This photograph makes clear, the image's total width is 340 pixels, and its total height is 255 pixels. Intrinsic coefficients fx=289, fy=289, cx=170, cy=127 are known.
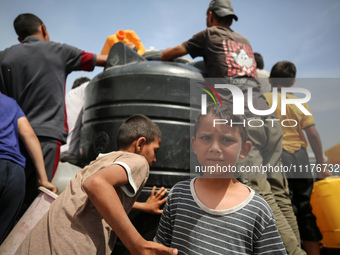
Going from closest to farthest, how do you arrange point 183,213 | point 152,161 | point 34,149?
point 183,213 < point 152,161 < point 34,149

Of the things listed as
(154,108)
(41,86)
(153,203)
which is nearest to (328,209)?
(153,203)

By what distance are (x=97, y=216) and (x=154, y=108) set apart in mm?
902

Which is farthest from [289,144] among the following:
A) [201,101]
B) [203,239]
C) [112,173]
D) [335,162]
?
[112,173]

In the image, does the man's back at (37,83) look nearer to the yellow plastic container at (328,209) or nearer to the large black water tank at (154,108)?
the large black water tank at (154,108)

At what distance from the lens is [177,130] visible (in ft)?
6.42

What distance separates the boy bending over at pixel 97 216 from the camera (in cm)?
111

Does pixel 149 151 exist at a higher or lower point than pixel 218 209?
higher

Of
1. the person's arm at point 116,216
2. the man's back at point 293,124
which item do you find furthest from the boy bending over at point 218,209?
the man's back at point 293,124

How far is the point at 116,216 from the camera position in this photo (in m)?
1.11

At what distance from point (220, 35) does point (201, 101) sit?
2.14ft

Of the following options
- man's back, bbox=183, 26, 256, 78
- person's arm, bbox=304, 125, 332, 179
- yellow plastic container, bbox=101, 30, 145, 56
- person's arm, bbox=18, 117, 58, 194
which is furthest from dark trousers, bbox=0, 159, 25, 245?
yellow plastic container, bbox=101, 30, 145, 56

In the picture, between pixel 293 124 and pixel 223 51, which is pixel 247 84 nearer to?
pixel 223 51

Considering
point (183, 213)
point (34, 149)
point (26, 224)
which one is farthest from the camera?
point (34, 149)

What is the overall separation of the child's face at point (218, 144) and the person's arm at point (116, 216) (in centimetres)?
39
